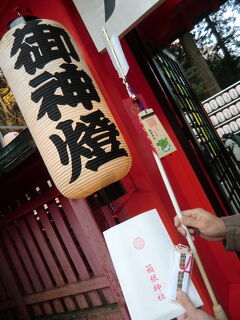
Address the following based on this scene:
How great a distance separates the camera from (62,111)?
255 centimetres

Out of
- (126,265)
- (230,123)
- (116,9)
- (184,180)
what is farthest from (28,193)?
(230,123)

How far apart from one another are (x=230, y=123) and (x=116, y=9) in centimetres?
1224

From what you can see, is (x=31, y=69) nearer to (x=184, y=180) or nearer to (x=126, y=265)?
(x=126, y=265)

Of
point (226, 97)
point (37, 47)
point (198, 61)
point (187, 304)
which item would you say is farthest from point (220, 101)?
point (187, 304)

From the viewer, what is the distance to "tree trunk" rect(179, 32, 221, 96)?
1706 cm

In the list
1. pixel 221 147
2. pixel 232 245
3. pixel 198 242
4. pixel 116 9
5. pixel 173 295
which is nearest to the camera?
pixel 173 295

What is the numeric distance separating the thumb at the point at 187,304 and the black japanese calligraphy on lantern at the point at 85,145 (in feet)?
3.85

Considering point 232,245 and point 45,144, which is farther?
point 45,144

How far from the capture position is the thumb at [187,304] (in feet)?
5.59

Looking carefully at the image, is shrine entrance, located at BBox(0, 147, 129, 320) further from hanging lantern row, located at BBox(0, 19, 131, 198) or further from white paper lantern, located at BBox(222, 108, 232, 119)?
white paper lantern, located at BBox(222, 108, 232, 119)

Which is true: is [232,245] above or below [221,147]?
below

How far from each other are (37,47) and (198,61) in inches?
644

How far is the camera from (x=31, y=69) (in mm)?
2658

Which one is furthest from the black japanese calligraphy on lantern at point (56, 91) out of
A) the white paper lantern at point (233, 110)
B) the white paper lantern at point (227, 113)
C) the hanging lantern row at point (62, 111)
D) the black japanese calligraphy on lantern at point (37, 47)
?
the white paper lantern at point (227, 113)
